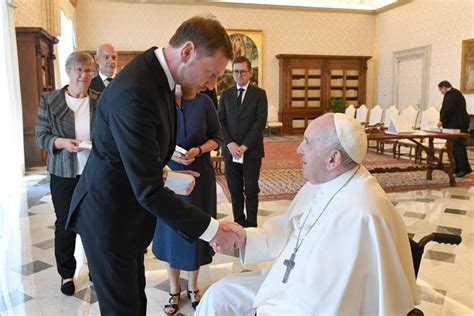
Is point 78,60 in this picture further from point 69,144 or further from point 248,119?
point 248,119

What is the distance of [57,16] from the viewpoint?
33.3 ft

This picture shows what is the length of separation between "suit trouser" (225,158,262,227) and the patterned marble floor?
1.67 ft

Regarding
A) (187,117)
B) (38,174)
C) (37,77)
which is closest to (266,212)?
(187,117)

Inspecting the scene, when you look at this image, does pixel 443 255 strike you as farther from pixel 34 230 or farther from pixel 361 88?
pixel 361 88

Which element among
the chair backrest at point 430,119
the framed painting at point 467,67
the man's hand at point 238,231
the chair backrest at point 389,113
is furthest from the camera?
the framed painting at point 467,67

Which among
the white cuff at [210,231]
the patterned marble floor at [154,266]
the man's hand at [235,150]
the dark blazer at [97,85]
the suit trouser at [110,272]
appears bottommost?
the patterned marble floor at [154,266]

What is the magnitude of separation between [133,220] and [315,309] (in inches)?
31.5

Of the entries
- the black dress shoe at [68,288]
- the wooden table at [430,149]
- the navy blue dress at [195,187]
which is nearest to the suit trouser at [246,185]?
the navy blue dress at [195,187]

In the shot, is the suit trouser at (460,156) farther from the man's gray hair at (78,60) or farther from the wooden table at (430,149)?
the man's gray hair at (78,60)

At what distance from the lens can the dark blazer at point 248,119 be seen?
4.29 metres

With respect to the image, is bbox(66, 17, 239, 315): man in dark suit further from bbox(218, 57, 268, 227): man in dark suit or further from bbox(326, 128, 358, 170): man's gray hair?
bbox(218, 57, 268, 227): man in dark suit

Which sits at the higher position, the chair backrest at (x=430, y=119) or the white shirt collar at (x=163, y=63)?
the white shirt collar at (x=163, y=63)

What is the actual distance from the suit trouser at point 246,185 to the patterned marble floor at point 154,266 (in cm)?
51

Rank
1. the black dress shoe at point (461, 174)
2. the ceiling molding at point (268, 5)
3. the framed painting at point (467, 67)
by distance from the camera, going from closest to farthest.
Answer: the black dress shoe at point (461, 174) → the framed painting at point (467, 67) → the ceiling molding at point (268, 5)
